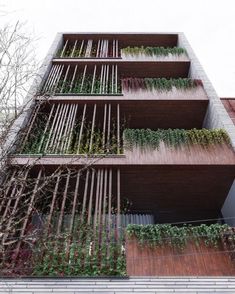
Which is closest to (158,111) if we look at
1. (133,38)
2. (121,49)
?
(121,49)

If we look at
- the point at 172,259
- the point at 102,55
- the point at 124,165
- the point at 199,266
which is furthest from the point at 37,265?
the point at 102,55

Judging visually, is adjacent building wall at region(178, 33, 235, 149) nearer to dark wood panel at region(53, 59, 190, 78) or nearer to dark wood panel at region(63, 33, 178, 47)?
dark wood panel at region(53, 59, 190, 78)

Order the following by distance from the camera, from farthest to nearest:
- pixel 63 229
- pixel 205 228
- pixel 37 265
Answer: pixel 63 229
pixel 205 228
pixel 37 265

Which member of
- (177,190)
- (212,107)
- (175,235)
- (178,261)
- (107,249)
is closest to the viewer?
(178,261)

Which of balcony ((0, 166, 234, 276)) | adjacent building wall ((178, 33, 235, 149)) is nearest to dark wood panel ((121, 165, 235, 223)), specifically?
adjacent building wall ((178, 33, 235, 149))

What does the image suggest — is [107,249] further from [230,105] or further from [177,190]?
[230,105]

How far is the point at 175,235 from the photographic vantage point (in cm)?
778

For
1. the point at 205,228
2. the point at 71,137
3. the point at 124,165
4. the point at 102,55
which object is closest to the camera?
the point at 205,228

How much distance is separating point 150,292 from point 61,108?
7.88m

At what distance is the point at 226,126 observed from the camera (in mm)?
11328

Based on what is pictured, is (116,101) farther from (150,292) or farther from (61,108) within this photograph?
(150,292)

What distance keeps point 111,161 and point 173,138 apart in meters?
2.11

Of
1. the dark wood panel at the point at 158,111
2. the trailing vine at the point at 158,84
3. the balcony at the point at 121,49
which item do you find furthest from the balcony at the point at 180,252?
the balcony at the point at 121,49

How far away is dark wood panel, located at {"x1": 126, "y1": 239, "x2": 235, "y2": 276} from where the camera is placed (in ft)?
23.4
